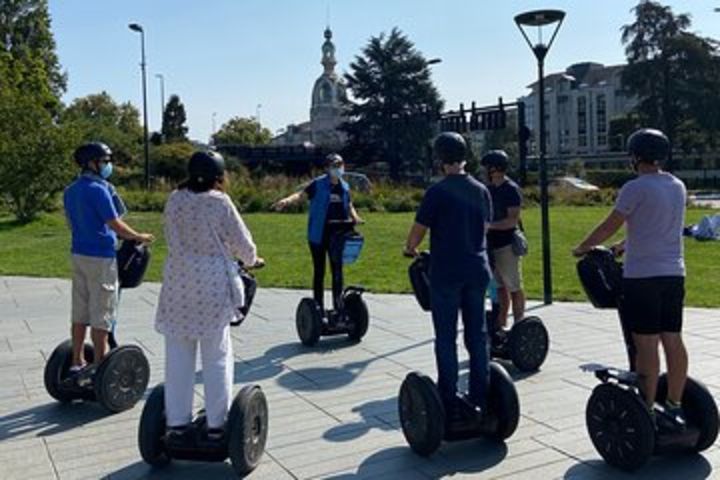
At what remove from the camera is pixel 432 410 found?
4.64 meters

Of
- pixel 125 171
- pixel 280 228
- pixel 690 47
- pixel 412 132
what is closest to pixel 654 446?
pixel 280 228

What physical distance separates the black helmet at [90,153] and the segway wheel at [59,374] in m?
1.37

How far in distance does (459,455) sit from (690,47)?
66.2 meters

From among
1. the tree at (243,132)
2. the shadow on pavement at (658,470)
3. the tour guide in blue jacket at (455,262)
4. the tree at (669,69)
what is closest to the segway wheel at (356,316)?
the tour guide in blue jacket at (455,262)

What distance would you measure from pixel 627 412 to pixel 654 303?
603 mm

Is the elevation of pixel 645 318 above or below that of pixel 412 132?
below

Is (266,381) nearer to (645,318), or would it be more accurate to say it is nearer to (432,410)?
(432,410)

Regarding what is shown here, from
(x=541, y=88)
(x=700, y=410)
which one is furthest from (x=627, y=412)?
(x=541, y=88)

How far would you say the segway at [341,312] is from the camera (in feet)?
26.3

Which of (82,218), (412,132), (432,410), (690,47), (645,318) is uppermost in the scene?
(690,47)

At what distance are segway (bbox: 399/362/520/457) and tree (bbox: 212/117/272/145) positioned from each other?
7971cm

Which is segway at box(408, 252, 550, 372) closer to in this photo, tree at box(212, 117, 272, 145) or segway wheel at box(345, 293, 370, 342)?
segway wheel at box(345, 293, 370, 342)

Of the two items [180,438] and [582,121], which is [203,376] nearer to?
[180,438]

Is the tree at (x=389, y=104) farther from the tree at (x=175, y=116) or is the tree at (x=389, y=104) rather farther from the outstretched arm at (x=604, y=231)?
the outstretched arm at (x=604, y=231)
